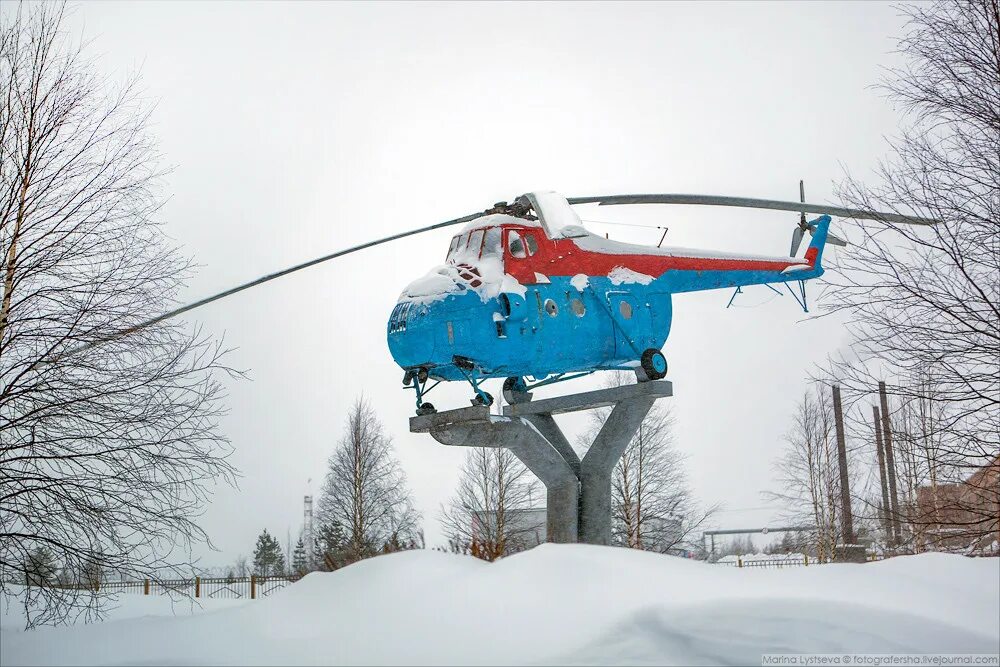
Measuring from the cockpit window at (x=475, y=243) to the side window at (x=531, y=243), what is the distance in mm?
689

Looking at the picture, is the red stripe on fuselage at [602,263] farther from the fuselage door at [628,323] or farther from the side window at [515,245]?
the fuselage door at [628,323]

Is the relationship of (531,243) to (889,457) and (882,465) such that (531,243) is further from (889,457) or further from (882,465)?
(882,465)

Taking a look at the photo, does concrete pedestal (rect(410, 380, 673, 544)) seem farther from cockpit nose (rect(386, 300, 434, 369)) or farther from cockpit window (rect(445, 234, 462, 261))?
cockpit window (rect(445, 234, 462, 261))

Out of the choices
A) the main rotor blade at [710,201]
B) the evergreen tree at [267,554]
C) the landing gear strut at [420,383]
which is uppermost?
the main rotor blade at [710,201]

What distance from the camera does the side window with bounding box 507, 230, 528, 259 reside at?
41.3 ft

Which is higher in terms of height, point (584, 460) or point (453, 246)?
point (453, 246)

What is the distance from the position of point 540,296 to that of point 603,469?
3.37 meters

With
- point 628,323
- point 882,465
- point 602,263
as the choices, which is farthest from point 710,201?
Answer: point 882,465

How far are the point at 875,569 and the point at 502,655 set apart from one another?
3.30 meters

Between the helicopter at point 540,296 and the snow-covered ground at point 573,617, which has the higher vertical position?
the helicopter at point 540,296

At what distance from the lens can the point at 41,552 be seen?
9016mm

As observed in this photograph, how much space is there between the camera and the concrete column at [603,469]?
13805 mm

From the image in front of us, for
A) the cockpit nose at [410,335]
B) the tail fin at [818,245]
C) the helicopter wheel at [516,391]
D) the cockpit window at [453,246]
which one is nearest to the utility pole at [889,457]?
the tail fin at [818,245]

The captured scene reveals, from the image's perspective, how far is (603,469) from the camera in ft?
45.8
